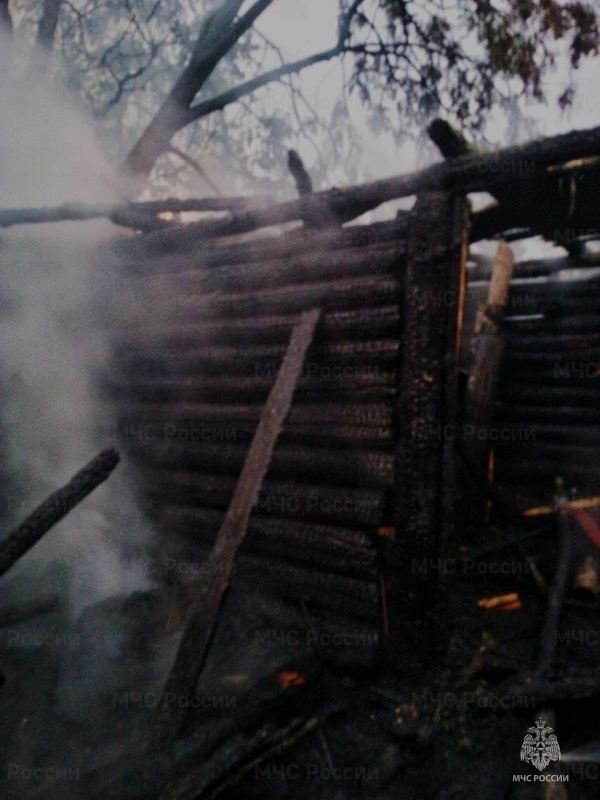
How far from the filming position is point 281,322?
4.43 meters

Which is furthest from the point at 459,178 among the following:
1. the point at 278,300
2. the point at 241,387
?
the point at 241,387

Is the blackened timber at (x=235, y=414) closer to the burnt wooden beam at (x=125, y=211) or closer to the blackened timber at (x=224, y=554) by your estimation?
the blackened timber at (x=224, y=554)

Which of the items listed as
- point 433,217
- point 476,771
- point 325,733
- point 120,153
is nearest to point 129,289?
point 433,217

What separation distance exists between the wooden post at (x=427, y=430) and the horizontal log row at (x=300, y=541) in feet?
0.94

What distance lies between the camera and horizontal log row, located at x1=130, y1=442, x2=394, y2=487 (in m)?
3.78

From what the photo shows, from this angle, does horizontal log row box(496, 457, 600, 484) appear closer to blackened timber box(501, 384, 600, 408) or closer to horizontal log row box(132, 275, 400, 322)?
blackened timber box(501, 384, 600, 408)

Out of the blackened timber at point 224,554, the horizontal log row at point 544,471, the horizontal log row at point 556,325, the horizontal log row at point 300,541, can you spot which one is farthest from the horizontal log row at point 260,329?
the horizontal log row at point 556,325

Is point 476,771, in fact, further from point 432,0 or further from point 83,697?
point 432,0

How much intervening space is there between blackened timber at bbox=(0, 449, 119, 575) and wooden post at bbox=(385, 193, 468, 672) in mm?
2141

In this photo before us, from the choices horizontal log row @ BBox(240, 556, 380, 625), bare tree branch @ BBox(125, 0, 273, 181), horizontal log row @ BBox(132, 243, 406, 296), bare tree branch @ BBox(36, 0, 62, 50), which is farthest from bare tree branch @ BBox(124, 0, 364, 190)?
horizontal log row @ BBox(240, 556, 380, 625)

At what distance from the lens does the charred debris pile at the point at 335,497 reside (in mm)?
3072

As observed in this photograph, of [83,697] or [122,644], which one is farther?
[122,644]

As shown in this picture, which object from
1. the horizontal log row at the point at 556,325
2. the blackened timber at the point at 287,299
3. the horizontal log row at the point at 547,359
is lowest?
the horizontal log row at the point at 547,359

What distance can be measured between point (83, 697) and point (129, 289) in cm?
419
